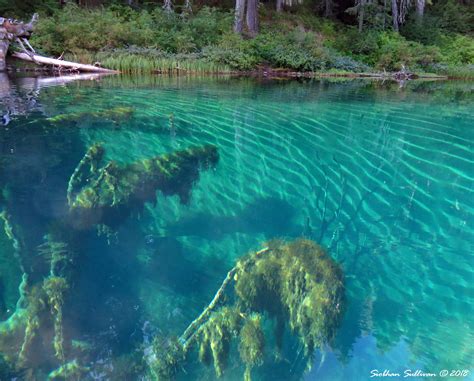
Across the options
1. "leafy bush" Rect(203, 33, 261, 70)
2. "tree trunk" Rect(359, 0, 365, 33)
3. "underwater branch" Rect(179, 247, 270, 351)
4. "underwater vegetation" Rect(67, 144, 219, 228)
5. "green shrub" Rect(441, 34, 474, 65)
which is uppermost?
"tree trunk" Rect(359, 0, 365, 33)

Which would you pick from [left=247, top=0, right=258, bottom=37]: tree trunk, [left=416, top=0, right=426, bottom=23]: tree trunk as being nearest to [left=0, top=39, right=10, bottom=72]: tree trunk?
[left=247, top=0, right=258, bottom=37]: tree trunk

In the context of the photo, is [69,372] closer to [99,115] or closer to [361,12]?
[99,115]

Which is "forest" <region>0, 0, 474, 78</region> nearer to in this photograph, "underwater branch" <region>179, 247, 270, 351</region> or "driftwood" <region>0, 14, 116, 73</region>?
"driftwood" <region>0, 14, 116, 73</region>

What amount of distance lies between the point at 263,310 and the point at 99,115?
733cm

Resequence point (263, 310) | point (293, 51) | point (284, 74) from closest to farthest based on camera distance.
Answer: point (263, 310) < point (284, 74) < point (293, 51)

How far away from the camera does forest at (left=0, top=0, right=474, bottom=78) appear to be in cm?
2138

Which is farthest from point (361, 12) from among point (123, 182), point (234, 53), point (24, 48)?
point (123, 182)

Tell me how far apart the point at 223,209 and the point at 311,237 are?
1.19 m

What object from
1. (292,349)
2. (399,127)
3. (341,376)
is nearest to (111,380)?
(292,349)

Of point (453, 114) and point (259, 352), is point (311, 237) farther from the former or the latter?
point (453, 114)

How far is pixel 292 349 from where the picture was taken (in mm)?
2928

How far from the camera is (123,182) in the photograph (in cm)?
544

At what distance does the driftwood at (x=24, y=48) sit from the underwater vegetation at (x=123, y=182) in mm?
15407

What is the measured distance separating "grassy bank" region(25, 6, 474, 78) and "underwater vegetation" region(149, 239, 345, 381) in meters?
19.3
